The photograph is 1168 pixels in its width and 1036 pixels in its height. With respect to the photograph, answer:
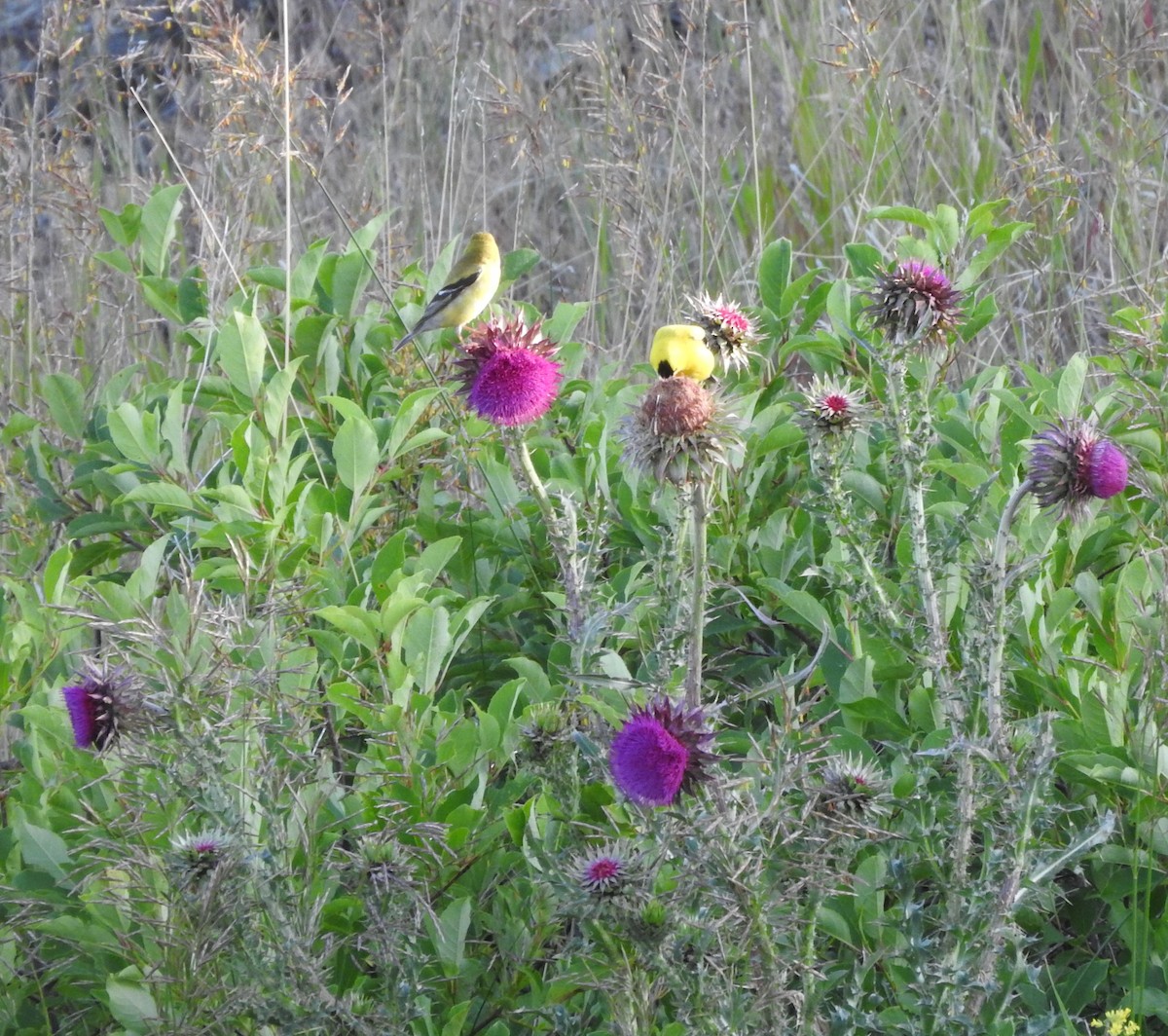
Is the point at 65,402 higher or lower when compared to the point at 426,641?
lower

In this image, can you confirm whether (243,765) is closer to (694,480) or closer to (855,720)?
(694,480)

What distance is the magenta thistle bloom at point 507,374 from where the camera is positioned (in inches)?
79.0

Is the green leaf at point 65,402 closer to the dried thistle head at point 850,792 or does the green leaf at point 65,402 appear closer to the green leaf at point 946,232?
the green leaf at point 946,232

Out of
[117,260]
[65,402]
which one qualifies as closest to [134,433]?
[65,402]

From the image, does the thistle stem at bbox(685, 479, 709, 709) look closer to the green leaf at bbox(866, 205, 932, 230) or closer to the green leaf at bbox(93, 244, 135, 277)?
the green leaf at bbox(866, 205, 932, 230)

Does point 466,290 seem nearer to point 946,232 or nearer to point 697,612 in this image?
point 946,232

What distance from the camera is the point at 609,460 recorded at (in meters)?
2.65

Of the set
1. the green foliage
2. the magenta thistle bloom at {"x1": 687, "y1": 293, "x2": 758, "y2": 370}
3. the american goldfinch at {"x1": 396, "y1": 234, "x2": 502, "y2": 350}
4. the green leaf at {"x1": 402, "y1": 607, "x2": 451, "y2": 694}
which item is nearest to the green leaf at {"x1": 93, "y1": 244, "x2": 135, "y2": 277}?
the green foliage

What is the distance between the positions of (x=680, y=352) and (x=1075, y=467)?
1.62ft

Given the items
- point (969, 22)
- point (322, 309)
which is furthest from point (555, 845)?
point (969, 22)

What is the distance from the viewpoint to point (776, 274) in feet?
8.55

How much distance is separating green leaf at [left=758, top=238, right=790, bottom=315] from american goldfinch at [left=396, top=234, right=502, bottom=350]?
0.58m

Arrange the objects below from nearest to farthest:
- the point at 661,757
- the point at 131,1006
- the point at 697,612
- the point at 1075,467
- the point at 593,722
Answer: the point at 661,757 < the point at 697,612 < the point at 1075,467 < the point at 131,1006 < the point at 593,722

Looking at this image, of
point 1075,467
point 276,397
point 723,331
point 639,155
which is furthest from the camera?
point 639,155
